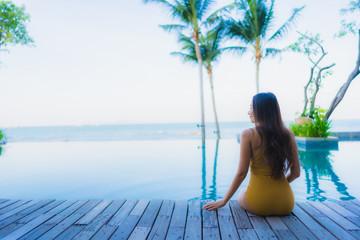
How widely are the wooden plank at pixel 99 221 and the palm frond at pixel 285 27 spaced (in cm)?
1082

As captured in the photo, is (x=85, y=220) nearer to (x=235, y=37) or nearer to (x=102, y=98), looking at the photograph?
(x=235, y=37)

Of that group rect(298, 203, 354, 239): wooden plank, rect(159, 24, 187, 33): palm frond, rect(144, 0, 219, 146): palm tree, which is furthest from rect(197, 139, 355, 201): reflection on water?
rect(159, 24, 187, 33): palm frond

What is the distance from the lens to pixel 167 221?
6.29ft

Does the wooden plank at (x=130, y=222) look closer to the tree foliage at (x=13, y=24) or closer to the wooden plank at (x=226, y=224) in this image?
the wooden plank at (x=226, y=224)

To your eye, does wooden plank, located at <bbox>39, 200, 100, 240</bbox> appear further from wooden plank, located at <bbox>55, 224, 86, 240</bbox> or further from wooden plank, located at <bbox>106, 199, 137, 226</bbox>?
wooden plank, located at <bbox>106, 199, 137, 226</bbox>

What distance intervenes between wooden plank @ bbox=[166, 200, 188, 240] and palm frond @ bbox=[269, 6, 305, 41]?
34.7 feet

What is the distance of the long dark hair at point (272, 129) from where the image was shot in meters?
1.65

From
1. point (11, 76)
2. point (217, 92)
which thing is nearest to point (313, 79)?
point (217, 92)

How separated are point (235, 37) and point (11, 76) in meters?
33.8

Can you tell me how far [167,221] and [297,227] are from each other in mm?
979

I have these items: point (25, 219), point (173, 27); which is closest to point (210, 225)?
point (25, 219)

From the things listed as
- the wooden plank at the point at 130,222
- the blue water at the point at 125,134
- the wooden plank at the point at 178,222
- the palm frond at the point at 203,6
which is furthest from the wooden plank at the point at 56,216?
the blue water at the point at 125,134

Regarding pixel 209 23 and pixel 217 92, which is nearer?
pixel 209 23

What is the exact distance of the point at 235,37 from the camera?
1164 cm
